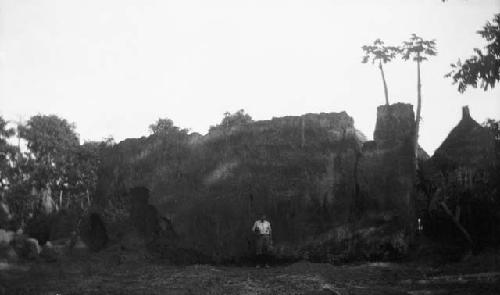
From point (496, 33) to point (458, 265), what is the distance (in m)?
6.43

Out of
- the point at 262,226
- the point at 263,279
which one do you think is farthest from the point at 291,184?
the point at 263,279

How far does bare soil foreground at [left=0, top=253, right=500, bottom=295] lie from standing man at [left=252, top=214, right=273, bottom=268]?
81 cm

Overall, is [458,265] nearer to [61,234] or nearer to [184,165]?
[184,165]

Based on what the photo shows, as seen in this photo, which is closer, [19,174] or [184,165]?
[184,165]

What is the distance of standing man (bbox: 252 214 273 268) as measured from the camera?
15234mm

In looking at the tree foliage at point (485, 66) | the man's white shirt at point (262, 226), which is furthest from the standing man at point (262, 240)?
the tree foliage at point (485, 66)

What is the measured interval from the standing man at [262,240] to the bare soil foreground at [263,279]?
0.81m

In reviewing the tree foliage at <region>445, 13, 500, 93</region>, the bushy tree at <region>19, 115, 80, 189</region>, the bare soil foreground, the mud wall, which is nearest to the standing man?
the mud wall

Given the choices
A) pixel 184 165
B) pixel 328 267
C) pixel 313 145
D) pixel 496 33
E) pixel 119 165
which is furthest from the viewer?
pixel 119 165

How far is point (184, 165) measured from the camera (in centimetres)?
1862

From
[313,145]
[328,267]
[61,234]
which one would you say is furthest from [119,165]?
[328,267]

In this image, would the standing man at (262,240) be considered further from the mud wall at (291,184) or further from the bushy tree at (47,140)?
the bushy tree at (47,140)

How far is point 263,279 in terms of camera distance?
12.2 m

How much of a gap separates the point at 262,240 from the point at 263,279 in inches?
129
